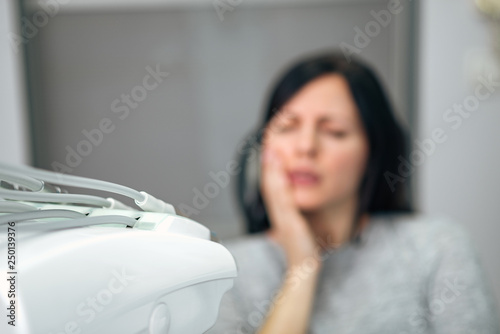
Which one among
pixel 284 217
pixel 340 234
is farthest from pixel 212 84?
pixel 340 234

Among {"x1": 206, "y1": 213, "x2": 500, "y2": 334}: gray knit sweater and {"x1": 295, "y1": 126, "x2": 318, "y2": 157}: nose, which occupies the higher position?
{"x1": 295, "y1": 126, "x2": 318, "y2": 157}: nose

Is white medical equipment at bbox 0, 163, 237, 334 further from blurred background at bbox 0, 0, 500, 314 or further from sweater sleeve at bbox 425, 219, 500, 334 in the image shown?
blurred background at bbox 0, 0, 500, 314

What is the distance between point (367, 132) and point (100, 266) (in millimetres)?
1268

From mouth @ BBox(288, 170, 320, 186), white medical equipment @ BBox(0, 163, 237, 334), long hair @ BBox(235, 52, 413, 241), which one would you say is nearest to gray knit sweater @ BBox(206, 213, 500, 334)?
→ long hair @ BBox(235, 52, 413, 241)

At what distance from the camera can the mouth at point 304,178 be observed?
4.92 feet

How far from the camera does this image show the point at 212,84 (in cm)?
173

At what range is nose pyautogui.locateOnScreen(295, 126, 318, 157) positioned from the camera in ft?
4.80

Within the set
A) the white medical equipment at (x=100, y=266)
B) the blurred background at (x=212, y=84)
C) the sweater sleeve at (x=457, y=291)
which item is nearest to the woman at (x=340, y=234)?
the sweater sleeve at (x=457, y=291)

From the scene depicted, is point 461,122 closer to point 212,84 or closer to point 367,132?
point 367,132

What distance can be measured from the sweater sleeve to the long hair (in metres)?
0.24

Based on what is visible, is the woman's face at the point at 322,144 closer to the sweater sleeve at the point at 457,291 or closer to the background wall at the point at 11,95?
the sweater sleeve at the point at 457,291

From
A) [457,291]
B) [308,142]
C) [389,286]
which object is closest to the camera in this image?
[457,291]

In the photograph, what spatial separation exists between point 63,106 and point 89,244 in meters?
1.62

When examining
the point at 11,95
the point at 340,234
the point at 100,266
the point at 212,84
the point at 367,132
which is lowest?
the point at 340,234
